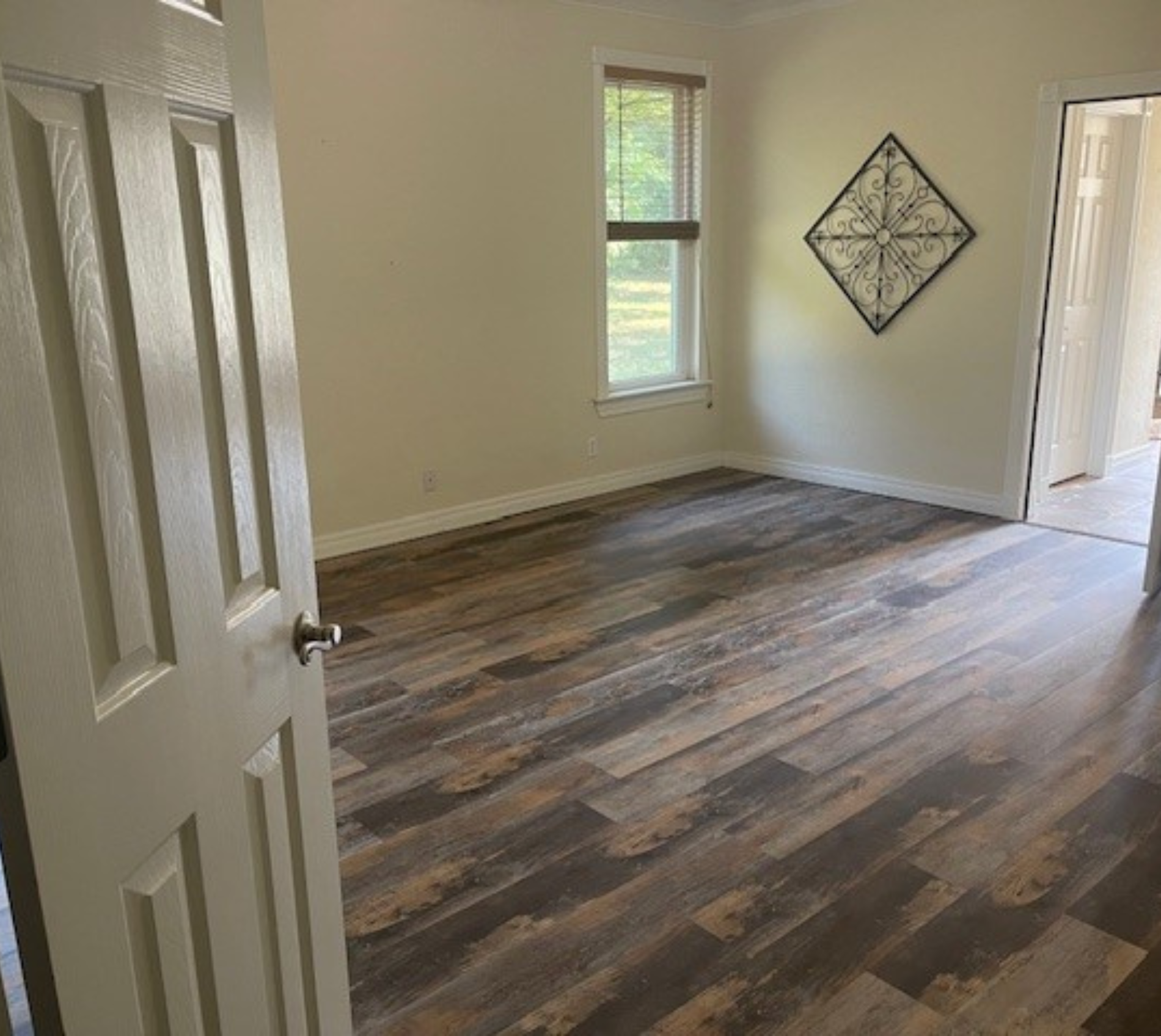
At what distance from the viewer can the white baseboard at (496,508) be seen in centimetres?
505

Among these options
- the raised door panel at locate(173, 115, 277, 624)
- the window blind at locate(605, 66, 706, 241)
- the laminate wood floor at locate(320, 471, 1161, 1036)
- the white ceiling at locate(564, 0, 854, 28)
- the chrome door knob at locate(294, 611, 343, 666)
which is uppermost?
the white ceiling at locate(564, 0, 854, 28)

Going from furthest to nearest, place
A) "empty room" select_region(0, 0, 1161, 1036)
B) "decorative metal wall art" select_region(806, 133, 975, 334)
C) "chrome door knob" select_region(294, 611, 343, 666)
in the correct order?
"decorative metal wall art" select_region(806, 133, 975, 334), "chrome door knob" select_region(294, 611, 343, 666), "empty room" select_region(0, 0, 1161, 1036)

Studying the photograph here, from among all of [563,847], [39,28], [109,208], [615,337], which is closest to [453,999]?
[563,847]

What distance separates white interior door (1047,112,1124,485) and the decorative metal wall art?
2.03 ft

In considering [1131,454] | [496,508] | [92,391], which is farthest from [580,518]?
[92,391]

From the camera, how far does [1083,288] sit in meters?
5.90

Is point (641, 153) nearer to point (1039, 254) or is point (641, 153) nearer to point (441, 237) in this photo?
point (441, 237)

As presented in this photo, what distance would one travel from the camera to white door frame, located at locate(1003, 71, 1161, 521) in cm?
473

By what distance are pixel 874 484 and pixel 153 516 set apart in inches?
213

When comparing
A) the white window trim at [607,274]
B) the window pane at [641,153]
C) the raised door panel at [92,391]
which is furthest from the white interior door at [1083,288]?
the raised door panel at [92,391]

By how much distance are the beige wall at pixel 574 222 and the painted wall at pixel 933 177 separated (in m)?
0.01

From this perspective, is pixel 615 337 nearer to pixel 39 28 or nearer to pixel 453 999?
pixel 453 999

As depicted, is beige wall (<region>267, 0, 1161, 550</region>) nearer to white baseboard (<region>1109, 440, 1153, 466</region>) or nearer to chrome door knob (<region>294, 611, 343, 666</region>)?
white baseboard (<region>1109, 440, 1153, 466</region>)

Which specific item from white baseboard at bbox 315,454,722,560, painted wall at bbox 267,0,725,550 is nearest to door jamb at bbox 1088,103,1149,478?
white baseboard at bbox 315,454,722,560
